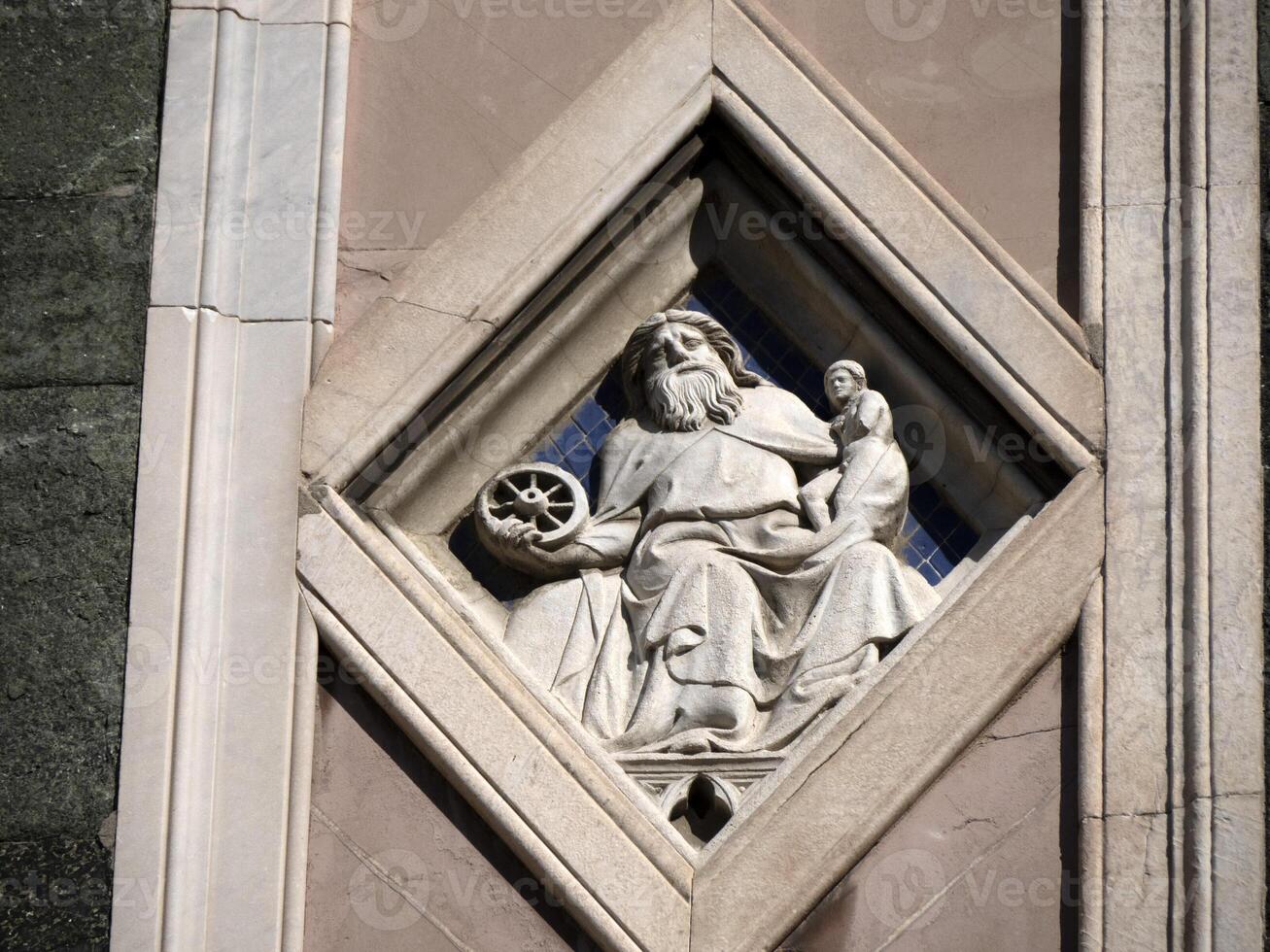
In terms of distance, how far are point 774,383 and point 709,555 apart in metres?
0.58

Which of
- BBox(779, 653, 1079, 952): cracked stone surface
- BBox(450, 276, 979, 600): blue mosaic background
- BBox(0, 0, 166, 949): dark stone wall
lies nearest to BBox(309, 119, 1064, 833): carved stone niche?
BBox(450, 276, 979, 600): blue mosaic background

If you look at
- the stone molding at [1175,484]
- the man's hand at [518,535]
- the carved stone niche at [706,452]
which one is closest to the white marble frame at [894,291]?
the stone molding at [1175,484]

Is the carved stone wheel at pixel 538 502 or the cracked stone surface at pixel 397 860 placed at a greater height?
the carved stone wheel at pixel 538 502

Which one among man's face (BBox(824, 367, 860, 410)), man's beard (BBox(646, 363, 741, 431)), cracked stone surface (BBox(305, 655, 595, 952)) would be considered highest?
man's face (BBox(824, 367, 860, 410))

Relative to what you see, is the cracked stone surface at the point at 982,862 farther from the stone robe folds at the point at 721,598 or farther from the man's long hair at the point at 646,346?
the man's long hair at the point at 646,346

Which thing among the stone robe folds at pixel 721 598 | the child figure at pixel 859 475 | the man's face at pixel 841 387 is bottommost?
the stone robe folds at pixel 721 598

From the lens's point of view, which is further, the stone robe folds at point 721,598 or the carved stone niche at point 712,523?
the stone robe folds at point 721,598

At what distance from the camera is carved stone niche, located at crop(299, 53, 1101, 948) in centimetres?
577

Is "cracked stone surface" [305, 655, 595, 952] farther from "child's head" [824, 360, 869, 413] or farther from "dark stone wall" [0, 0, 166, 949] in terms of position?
"child's head" [824, 360, 869, 413]

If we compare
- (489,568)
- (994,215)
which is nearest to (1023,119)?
(994,215)

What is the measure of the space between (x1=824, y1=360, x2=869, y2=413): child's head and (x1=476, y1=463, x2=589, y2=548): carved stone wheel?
64 centimetres

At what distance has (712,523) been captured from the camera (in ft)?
20.2

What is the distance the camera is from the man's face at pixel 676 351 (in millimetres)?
6367

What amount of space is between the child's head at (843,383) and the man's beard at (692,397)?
0.23 meters
